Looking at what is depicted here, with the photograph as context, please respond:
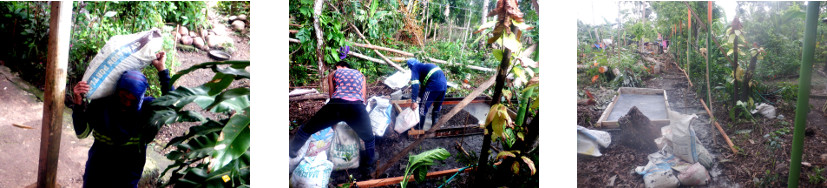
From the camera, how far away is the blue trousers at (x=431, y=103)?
2.29 metres

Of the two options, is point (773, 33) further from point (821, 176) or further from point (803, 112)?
point (821, 176)

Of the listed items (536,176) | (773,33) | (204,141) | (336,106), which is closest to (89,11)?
(204,141)

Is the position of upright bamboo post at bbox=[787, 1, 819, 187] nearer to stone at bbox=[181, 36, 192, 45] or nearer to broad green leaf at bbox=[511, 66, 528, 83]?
broad green leaf at bbox=[511, 66, 528, 83]

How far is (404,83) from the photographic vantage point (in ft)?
7.36

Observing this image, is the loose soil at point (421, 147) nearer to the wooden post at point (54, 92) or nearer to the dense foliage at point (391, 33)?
the dense foliage at point (391, 33)

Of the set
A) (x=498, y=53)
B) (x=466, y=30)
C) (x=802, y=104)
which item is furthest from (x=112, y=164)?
(x=802, y=104)

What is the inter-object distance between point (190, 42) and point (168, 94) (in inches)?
11.5

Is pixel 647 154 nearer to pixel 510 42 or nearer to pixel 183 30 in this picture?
pixel 510 42

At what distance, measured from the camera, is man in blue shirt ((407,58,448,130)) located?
2.26 m

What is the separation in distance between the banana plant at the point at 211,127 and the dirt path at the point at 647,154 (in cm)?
168

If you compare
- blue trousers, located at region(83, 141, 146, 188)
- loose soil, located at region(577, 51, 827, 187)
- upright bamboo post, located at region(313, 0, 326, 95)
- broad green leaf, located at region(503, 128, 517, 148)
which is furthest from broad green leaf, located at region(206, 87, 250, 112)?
loose soil, located at region(577, 51, 827, 187)

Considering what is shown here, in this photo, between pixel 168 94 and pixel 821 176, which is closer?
pixel 168 94

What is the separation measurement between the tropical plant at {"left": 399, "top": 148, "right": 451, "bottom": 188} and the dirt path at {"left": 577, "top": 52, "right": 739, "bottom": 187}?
0.74 m

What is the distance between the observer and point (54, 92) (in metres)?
2.22
